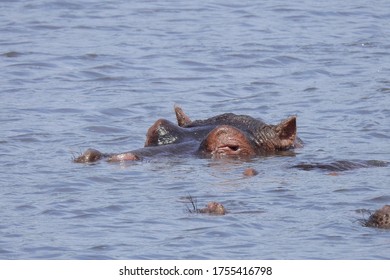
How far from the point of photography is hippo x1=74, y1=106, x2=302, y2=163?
41.2 ft

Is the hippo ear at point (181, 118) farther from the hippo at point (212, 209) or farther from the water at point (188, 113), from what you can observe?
the hippo at point (212, 209)

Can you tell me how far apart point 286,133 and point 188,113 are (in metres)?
3.12

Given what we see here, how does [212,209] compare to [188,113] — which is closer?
[212,209]

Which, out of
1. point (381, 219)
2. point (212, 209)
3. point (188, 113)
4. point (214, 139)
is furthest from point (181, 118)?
point (381, 219)

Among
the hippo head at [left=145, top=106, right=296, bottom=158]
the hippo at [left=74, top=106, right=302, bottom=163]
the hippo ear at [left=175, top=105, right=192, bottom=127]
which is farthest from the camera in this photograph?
the hippo ear at [left=175, top=105, right=192, bottom=127]

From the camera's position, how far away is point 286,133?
13.2 meters

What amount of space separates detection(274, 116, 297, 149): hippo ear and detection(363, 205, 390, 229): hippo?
3.28m

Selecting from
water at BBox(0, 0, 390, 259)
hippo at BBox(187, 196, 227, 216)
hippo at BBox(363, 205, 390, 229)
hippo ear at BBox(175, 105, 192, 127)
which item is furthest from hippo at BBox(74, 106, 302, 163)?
hippo at BBox(363, 205, 390, 229)

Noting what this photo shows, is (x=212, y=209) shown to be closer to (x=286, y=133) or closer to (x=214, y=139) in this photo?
(x=214, y=139)

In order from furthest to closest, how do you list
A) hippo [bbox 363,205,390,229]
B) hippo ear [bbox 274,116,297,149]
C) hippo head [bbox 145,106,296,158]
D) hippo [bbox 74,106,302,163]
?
hippo ear [bbox 274,116,297,149], hippo head [bbox 145,106,296,158], hippo [bbox 74,106,302,163], hippo [bbox 363,205,390,229]

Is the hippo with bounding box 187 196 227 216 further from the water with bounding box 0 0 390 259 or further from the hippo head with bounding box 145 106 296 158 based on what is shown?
the hippo head with bounding box 145 106 296 158

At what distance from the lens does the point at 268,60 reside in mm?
19984

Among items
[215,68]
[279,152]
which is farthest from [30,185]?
[215,68]

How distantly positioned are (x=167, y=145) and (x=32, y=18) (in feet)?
36.3
